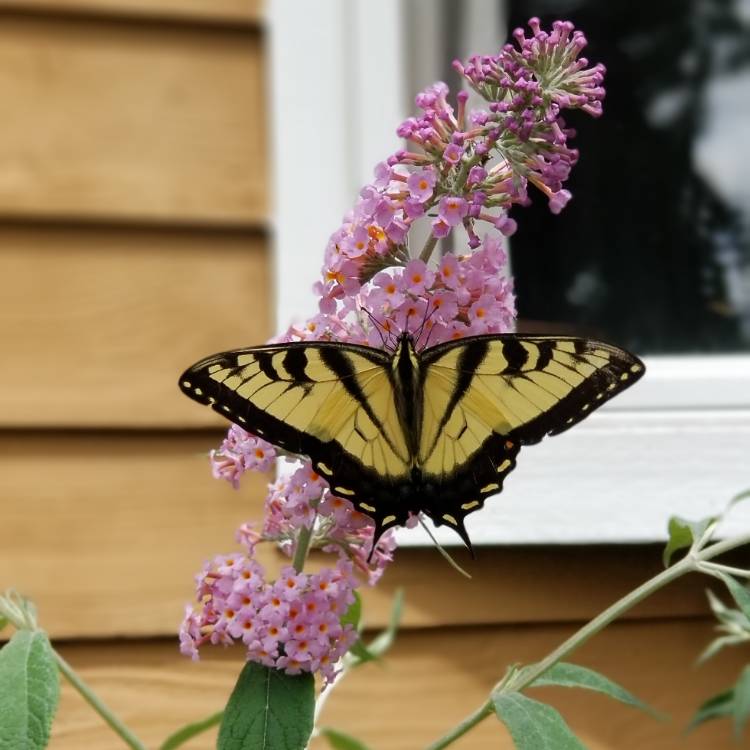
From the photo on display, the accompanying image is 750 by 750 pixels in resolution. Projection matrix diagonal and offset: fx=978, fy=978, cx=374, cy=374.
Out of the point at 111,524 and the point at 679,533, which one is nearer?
the point at 679,533

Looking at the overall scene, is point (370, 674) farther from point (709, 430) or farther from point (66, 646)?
point (709, 430)

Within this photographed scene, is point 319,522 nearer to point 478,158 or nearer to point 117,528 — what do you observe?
point 478,158

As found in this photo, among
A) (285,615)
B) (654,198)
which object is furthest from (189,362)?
(654,198)

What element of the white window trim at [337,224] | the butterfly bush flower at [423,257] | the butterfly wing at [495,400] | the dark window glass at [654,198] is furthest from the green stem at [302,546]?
the dark window glass at [654,198]

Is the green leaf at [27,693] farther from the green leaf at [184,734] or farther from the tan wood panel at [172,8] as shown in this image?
the tan wood panel at [172,8]

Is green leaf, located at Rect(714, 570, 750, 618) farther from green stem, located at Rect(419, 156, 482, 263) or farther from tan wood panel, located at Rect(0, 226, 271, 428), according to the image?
tan wood panel, located at Rect(0, 226, 271, 428)

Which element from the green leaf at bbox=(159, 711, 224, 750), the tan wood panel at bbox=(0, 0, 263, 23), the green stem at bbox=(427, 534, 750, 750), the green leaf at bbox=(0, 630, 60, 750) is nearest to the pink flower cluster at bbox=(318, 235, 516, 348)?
the green stem at bbox=(427, 534, 750, 750)
